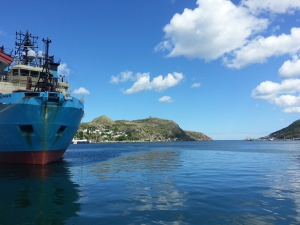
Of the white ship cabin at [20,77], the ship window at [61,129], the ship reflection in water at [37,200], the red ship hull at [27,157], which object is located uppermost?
the white ship cabin at [20,77]

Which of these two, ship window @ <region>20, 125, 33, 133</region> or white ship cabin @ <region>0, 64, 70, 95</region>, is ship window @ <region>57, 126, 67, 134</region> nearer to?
ship window @ <region>20, 125, 33, 133</region>

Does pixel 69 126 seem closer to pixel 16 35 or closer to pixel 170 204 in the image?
pixel 170 204

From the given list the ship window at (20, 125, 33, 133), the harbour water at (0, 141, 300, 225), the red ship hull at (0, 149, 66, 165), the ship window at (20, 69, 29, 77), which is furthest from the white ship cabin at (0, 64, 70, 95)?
the harbour water at (0, 141, 300, 225)

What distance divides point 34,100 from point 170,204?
19.9 m

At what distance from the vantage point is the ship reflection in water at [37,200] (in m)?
10.2

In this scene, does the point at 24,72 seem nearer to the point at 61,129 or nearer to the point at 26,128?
the point at 61,129

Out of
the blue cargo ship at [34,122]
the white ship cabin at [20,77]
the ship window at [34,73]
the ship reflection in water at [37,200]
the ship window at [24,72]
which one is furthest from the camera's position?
the ship window at [34,73]

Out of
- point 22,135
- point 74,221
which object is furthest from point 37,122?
point 74,221

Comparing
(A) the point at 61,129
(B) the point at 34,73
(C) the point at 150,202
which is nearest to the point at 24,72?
(B) the point at 34,73

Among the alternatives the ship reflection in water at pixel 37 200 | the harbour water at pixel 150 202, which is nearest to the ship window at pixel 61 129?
the ship reflection in water at pixel 37 200

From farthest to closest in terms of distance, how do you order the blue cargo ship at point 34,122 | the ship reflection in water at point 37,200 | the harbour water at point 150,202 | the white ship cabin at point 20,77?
the white ship cabin at point 20,77 → the blue cargo ship at point 34,122 → the ship reflection in water at point 37,200 → the harbour water at point 150,202

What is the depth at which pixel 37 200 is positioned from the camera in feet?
42.9

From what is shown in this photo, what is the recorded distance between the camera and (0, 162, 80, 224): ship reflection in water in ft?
33.5

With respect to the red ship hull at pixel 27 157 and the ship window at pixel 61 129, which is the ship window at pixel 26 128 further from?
the ship window at pixel 61 129
